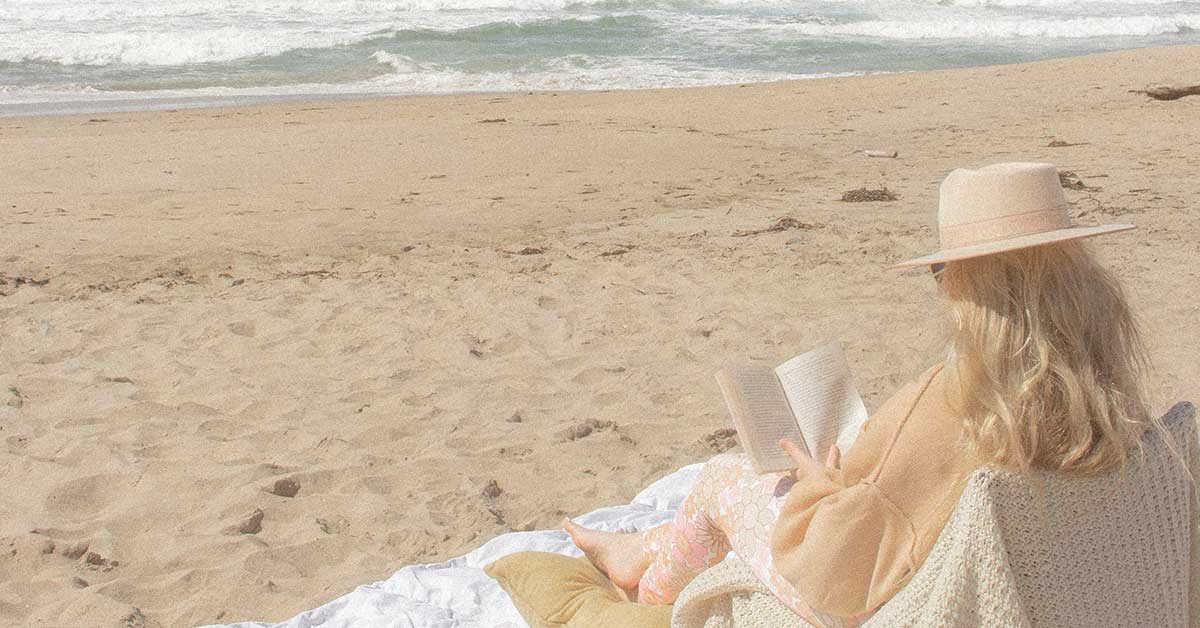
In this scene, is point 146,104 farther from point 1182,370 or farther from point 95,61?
point 1182,370

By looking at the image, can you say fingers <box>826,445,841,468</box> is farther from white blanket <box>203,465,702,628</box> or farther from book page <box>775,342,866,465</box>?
white blanket <box>203,465,702,628</box>

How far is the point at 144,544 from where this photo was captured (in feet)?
12.8

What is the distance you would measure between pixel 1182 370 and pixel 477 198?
199 inches

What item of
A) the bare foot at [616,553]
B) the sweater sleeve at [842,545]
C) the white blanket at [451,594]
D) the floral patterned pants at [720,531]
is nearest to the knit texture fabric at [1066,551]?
the sweater sleeve at [842,545]

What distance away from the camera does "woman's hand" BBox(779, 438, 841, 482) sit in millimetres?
2406

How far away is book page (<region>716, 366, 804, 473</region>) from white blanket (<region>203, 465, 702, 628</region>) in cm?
117

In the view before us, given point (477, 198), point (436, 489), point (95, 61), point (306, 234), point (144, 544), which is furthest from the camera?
point (95, 61)

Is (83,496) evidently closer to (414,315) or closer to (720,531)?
(414,315)

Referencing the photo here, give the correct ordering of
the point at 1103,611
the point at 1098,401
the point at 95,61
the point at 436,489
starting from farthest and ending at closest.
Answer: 1. the point at 95,61
2. the point at 436,489
3. the point at 1103,611
4. the point at 1098,401

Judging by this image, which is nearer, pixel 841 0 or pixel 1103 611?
pixel 1103 611

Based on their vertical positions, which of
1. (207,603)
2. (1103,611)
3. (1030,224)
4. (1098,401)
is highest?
(1030,224)

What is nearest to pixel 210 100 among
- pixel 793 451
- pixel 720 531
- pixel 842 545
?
pixel 720 531

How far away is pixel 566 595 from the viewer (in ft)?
11.0

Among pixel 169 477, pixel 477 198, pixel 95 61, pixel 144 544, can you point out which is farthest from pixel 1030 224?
pixel 95 61
